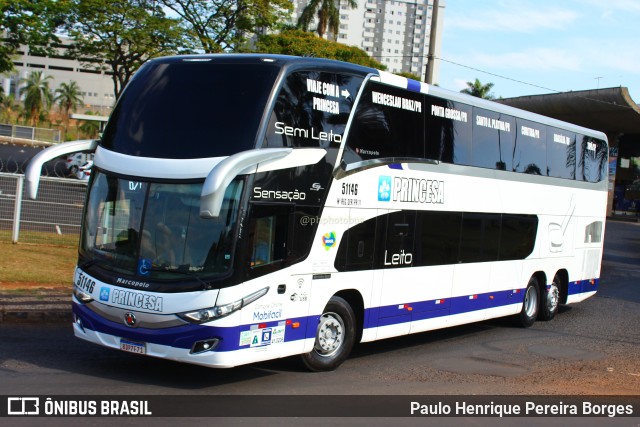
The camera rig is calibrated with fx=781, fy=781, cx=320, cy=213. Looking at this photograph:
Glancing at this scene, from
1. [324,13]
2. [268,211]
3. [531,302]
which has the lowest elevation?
[531,302]

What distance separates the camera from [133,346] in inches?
339

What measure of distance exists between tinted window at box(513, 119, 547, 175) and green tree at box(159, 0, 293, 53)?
1376 centimetres

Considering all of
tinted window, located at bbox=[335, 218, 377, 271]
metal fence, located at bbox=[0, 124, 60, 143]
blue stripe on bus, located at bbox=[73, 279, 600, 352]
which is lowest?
blue stripe on bus, located at bbox=[73, 279, 600, 352]

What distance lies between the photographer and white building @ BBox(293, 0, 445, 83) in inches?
5990

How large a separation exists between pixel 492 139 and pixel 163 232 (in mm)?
6901

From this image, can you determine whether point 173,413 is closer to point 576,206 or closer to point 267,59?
point 267,59

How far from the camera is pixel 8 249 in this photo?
17516 mm

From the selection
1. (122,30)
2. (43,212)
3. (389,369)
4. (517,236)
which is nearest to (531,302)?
(517,236)

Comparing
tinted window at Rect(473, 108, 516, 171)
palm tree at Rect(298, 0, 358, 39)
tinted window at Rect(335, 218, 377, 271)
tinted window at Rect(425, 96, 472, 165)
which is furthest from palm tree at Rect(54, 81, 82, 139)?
tinted window at Rect(335, 218, 377, 271)

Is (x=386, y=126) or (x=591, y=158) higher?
(x=591, y=158)

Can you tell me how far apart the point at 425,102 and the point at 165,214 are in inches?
189

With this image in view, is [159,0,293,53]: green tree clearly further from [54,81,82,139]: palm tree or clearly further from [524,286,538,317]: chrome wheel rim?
[54,81,82,139]: palm tree

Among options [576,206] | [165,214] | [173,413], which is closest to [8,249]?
[165,214]

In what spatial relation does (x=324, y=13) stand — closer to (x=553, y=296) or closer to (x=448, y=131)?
(x=553, y=296)
